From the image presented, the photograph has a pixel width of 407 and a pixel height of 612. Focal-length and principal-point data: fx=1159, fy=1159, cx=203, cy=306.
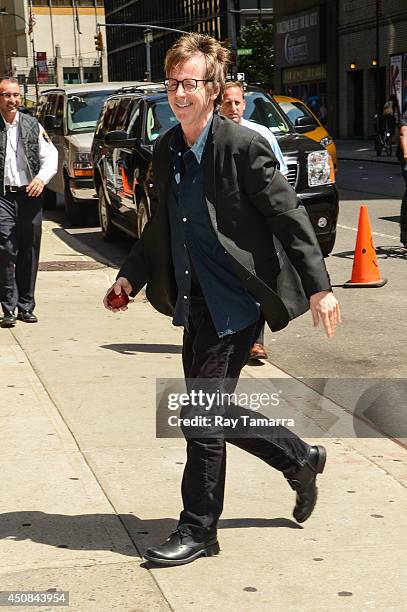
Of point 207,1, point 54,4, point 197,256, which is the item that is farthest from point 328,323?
point 54,4

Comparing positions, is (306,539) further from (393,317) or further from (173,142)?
(393,317)

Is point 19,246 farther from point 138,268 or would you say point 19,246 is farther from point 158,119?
point 138,268

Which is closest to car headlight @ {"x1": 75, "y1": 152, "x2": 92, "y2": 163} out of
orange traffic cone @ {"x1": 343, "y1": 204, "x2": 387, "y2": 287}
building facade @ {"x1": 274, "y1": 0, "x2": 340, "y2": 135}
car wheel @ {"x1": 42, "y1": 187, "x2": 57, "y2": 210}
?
car wheel @ {"x1": 42, "y1": 187, "x2": 57, "y2": 210}

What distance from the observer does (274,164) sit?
4.31m

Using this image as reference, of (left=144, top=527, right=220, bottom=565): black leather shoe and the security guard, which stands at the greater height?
the security guard

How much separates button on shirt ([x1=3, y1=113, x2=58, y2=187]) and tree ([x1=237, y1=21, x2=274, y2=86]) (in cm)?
6222

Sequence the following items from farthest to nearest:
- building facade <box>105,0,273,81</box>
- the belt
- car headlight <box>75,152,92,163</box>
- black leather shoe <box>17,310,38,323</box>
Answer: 1. building facade <box>105,0,273,81</box>
2. car headlight <box>75,152,92,163</box>
3. black leather shoe <box>17,310,38,323</box>
4. the belt

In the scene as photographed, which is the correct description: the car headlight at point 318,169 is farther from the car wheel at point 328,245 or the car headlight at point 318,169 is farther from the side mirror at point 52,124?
the side mirror at point 52,124

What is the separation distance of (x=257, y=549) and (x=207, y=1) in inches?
3541

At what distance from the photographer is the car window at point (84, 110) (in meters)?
19.2

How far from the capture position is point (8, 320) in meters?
9.38

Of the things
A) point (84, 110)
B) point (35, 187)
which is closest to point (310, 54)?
point (84, 110)

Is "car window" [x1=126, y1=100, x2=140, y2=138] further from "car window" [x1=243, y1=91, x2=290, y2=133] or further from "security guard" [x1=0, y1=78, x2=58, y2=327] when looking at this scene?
"security guard" [x1=0, y1=78, x2=58, y2=327]

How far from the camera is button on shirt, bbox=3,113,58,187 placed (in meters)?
9.42
